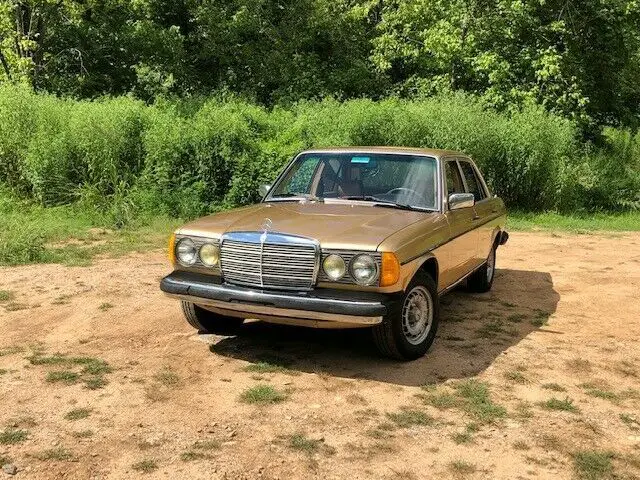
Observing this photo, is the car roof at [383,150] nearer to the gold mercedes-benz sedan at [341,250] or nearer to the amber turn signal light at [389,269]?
the gold mercedes-benz sedan at [341,250]

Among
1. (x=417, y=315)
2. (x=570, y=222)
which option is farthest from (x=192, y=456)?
(x=570, y=222)

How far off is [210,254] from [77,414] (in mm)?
1551

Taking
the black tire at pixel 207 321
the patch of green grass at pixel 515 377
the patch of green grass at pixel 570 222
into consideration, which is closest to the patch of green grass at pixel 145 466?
the black tire at pixel 207 321

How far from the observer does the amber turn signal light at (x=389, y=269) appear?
470 cm

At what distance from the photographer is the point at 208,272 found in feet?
17.2

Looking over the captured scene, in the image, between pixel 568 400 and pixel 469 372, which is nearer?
pixel 568 400

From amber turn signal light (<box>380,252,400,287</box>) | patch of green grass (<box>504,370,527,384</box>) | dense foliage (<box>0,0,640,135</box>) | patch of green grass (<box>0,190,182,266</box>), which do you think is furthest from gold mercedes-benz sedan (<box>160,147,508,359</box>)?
dense foliage (<box>0,0,640,135</box>)

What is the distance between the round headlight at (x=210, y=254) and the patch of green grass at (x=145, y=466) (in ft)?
6.17

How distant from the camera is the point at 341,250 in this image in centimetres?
475

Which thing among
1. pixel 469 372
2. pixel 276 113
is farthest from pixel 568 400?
pixel 276 113

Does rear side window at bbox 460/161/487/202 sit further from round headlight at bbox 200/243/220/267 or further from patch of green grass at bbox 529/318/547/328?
round headlight at bbox 200/243/220/267

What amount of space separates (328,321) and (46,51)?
70.0ft

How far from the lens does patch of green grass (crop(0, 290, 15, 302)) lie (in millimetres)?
7078

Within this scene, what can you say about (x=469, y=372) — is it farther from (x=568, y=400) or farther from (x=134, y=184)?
(x=134, y=184)
